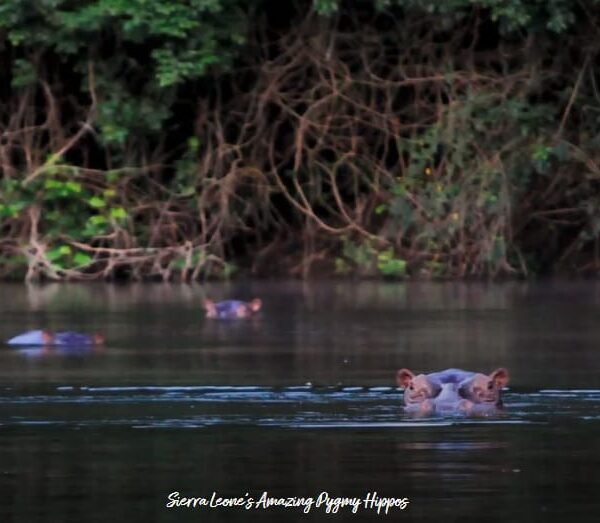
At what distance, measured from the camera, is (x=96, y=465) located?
8.21m

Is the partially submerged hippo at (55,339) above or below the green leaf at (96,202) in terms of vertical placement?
below

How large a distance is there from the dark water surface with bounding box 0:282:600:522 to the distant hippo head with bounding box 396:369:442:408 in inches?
6.3

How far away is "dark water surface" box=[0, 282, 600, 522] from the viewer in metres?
7.45

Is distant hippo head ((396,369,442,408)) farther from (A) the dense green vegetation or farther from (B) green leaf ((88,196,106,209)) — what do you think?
(B) green leaf ((88,196,106,209))

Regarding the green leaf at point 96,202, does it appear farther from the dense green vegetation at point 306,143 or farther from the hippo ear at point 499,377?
the hippo ear at point 499,377

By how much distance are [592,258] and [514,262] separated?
1179 millimetres

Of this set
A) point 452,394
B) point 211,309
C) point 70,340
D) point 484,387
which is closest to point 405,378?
point 452,394

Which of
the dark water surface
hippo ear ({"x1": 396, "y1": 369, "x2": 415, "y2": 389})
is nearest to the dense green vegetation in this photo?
the dark water surface

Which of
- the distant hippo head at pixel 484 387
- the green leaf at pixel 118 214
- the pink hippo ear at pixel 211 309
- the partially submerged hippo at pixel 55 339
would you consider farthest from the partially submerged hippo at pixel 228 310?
the green leaf at pixel 118 214

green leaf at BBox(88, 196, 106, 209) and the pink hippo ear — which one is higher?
green leaf at BBox(88, 196, 106, 209)

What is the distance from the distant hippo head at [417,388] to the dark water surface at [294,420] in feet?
0.53

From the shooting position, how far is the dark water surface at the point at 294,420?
7453 mm

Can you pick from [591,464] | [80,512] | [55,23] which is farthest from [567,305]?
[80,512]

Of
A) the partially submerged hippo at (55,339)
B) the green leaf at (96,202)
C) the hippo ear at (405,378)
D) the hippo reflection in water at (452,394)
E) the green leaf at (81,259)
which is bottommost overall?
the green leaf at (81,259)
